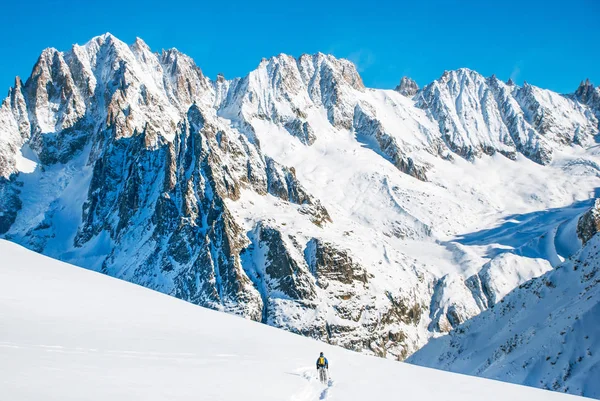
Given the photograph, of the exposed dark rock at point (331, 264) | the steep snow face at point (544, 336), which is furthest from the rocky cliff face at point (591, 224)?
the exposed dark rock at point (331, 264)

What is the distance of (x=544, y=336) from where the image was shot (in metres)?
51.1

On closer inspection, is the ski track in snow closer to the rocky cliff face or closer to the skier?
the skier

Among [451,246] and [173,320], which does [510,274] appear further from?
[173,320]

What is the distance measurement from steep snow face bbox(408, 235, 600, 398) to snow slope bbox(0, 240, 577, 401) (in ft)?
66.8

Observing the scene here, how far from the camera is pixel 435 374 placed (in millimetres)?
27719

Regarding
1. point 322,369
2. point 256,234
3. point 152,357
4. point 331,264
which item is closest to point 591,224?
point 331,264

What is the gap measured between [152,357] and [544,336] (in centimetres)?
4339

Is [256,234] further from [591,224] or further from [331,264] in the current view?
[591,224]

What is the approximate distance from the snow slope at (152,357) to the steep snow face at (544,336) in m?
20.3

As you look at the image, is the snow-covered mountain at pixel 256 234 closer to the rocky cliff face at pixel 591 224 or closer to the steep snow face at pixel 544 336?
the rocky cliff face at pixel 591 224

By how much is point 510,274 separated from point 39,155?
171001 millimetres

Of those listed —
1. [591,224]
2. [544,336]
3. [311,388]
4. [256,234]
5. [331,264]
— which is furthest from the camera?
[256,234]

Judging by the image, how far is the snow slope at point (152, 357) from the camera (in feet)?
54.3

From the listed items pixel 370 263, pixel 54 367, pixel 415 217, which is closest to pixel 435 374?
pixel 54 367
